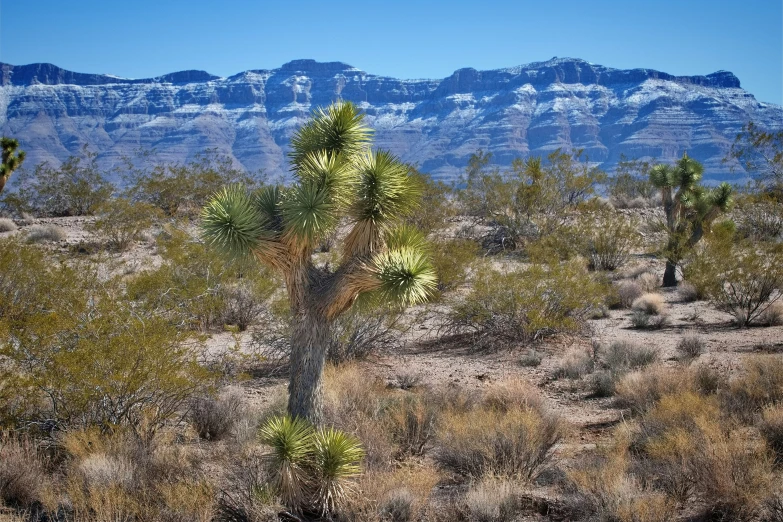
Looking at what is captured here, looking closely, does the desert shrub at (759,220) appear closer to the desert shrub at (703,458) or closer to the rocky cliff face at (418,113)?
the desert shrub at (703,458)

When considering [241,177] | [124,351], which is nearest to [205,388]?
[124,351]

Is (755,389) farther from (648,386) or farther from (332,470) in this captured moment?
(332,470)

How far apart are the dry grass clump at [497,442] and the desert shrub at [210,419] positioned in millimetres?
2522

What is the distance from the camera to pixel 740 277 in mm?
14414

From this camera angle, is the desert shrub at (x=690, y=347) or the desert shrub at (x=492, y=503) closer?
the desert shrub at (x=492, y=503)

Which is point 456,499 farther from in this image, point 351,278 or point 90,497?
point 90,497

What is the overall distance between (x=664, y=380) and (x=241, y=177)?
2466cm

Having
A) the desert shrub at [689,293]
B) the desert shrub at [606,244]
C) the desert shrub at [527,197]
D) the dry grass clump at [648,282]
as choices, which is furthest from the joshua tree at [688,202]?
the desert shrub at [527,197]

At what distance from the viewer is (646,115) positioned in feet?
503

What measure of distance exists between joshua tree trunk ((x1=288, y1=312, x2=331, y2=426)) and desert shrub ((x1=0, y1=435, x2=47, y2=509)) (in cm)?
239

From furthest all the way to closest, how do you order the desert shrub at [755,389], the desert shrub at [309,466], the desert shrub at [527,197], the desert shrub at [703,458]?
the desert shrub at [527,197] → the desert shrub at [755,389] → the desert shrub at [309,466] → the desert shrub at [703,458]

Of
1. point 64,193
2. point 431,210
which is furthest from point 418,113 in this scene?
point 431,210

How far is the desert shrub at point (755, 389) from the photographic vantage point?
322 inches

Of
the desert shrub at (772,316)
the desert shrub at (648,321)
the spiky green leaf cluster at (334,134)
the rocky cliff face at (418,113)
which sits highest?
the rocky cliff face at (418,113)
